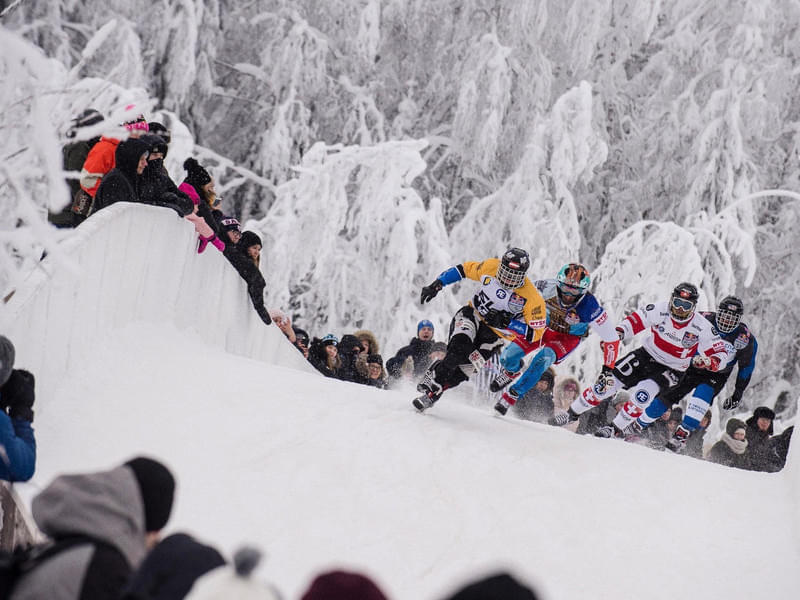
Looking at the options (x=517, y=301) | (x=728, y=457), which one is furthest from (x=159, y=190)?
(x=728, y=457)

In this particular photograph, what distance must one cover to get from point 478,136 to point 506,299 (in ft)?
26.3

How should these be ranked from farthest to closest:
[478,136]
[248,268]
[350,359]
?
[478,136] → [350,359] → [248,268]

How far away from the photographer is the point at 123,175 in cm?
782

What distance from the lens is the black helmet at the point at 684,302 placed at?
29.5 feet

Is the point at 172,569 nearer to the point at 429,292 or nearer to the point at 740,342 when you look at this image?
the point at 429,292

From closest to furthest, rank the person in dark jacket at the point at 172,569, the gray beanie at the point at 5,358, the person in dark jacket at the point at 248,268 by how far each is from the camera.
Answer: the person in dark jacket at the point at 172,569 → the gray beanie at the point at 5,358 → the person in dark jacket at the point at 248,268

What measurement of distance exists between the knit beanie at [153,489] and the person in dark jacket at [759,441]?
8774mm

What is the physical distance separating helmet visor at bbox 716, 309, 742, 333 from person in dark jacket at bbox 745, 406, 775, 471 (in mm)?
1777

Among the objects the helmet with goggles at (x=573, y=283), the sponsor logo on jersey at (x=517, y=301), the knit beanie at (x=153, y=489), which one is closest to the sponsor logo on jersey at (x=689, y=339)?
the helmet with goggles at (x=573, y=283)

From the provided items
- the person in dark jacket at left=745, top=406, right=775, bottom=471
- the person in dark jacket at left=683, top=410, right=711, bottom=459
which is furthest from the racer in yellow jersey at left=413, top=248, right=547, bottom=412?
the person in dark jacket at left=683, top=410, right=711, bottom=459

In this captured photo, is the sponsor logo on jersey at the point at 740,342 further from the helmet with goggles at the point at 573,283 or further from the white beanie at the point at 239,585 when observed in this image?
the white beanie at the point at 239,585

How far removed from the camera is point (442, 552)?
5.43 m

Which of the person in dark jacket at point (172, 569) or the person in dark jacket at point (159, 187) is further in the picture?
the person in dark jacket at point (159, 187)

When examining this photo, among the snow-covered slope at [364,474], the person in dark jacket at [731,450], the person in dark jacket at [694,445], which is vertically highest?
the snow-covered slope at [364,474]
